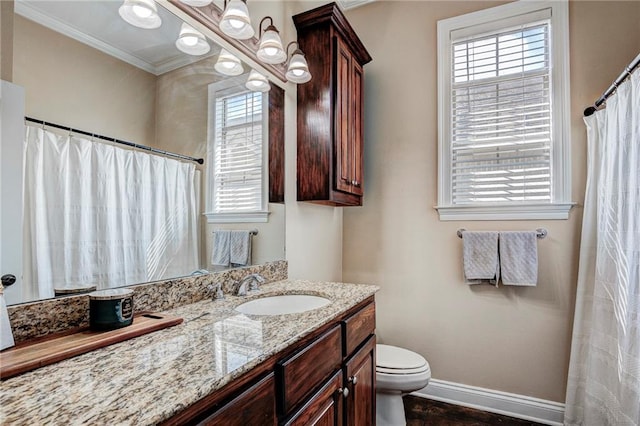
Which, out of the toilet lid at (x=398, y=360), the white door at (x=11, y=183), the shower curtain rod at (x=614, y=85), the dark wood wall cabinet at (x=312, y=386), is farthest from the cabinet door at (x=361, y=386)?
the shower curtain rod at (x=614, y=85)

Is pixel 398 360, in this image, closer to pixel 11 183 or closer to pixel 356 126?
pixel 356 126

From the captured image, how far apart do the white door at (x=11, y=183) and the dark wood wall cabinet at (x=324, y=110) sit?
1323mm

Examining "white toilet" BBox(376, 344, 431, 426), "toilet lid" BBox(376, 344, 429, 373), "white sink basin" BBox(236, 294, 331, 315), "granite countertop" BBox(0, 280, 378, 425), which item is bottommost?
"white toilet" BBox(376, 344, 431, 426)

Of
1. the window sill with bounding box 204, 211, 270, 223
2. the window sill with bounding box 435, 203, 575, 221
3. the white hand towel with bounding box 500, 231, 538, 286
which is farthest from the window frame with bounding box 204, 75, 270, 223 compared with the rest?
the white hand towel with bounding box 500, 231, 538, 286

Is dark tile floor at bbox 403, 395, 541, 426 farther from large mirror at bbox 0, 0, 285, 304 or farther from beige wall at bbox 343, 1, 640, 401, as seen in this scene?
large mirror at bbox 0, 0, 285, 304

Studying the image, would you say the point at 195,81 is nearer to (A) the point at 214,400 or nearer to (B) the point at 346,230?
(A) the point at 214,400

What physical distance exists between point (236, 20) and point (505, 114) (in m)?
1.74

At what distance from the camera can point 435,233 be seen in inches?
92.0

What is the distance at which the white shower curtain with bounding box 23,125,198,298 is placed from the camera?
928 mm

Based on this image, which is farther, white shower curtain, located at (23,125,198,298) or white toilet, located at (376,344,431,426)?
white toilet, located at (376,344,431,426)

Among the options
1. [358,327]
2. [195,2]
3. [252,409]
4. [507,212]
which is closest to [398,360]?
[358,327]

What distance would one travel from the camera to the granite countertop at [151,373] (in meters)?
0.55

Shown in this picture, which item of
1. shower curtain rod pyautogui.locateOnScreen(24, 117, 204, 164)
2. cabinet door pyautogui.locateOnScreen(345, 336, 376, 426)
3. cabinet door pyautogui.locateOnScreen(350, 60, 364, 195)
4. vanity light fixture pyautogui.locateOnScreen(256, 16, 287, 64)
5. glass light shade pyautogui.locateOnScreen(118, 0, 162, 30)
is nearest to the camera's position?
shower curtain rod pyautogui.locateOnScreen(24, 117, 204, 164)

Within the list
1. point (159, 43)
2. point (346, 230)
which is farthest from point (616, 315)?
point (159, 43)
